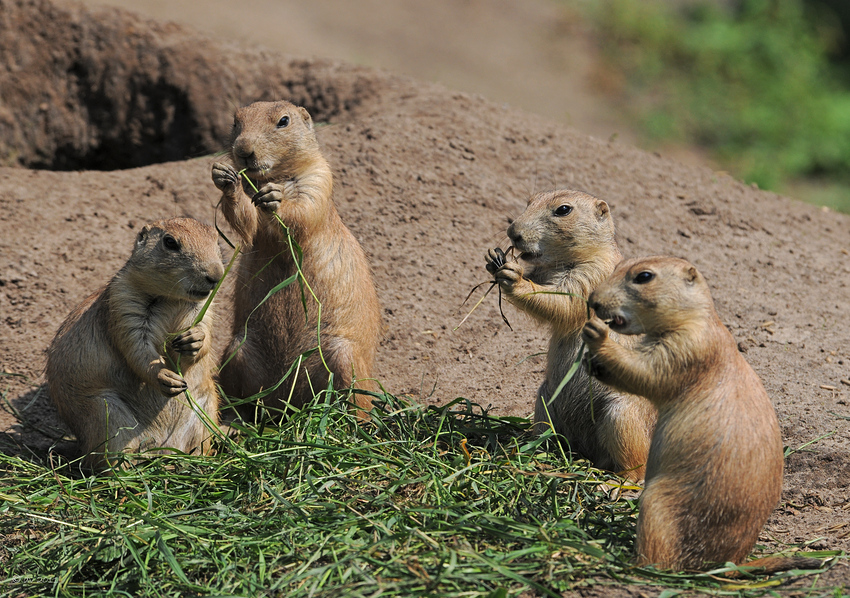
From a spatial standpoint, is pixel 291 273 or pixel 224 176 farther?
pixel 291 273

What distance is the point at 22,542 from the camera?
4.43 m

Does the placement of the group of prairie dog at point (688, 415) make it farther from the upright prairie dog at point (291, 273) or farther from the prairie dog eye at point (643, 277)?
the upright prairie dog at point (291, 273)

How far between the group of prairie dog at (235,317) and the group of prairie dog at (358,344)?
0.01m

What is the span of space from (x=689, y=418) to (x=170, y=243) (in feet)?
9.64

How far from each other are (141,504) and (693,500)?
2.81 m

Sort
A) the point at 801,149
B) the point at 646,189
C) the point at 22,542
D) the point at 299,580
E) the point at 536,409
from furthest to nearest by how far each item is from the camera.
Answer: the point at 801,149, the point at 646,189, the point at 536,409, the point at 22,542, the point at 299,580

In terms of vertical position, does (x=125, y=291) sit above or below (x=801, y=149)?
below

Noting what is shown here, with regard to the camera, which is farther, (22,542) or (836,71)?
(836,71)

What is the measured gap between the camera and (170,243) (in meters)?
4.82

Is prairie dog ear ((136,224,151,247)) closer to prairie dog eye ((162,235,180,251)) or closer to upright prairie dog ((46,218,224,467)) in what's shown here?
upright prairie dog ((46,218,224,467))

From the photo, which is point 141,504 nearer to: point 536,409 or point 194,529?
point 194,529

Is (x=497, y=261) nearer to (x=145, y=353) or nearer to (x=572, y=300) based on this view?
(x=572, y=300)

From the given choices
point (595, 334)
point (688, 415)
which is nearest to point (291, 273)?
point (595, 334)

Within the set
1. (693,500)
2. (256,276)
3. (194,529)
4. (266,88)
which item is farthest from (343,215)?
(693,500)
